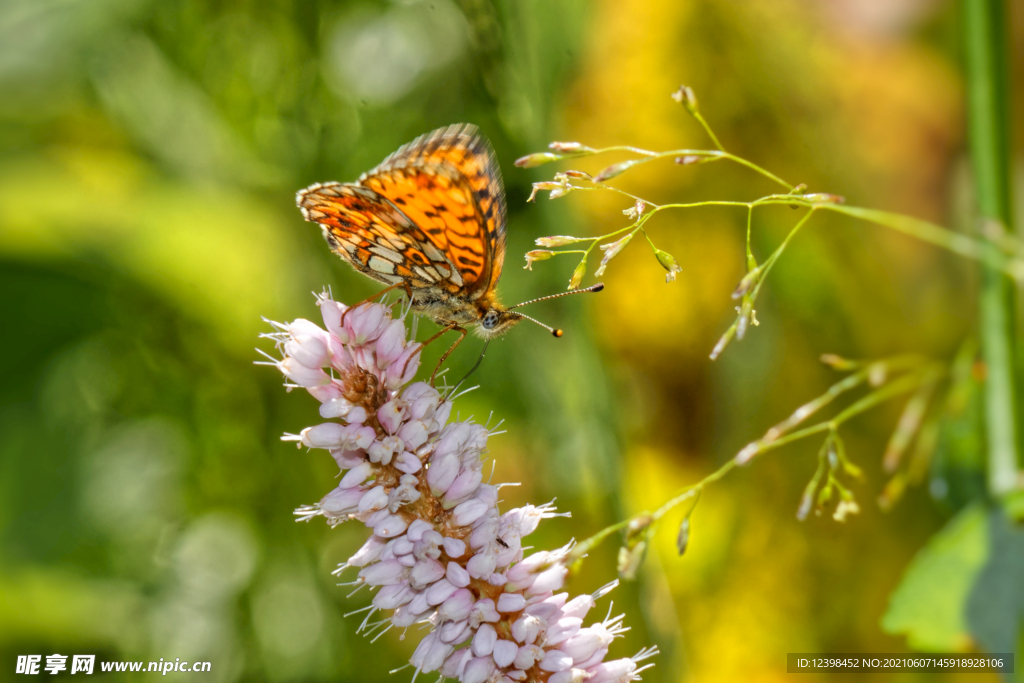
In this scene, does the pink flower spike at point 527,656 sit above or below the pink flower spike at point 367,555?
below

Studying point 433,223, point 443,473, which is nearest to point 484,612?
point 443,473

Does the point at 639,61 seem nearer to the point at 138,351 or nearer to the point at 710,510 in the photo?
the point at 710,510

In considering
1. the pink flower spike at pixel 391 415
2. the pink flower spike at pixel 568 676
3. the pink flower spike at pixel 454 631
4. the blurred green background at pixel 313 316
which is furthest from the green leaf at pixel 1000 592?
the pink flower spike at pixel 391 415

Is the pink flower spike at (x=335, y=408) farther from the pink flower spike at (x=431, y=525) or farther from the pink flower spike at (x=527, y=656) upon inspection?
the pink flower spike at (x=527, y=656)

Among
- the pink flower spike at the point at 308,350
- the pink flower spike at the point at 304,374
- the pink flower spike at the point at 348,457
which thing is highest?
the pink flower spike at the point at 308,350

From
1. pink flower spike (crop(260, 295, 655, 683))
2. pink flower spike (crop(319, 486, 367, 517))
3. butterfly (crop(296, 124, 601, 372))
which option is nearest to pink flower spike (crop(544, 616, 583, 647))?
pink flower spike (crop(260, 295, 655, 683))

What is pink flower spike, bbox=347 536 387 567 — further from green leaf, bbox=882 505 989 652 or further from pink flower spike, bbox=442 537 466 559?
green leaf, bbox=882 505 989 652

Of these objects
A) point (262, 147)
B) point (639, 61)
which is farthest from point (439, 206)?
point (639, 61)
